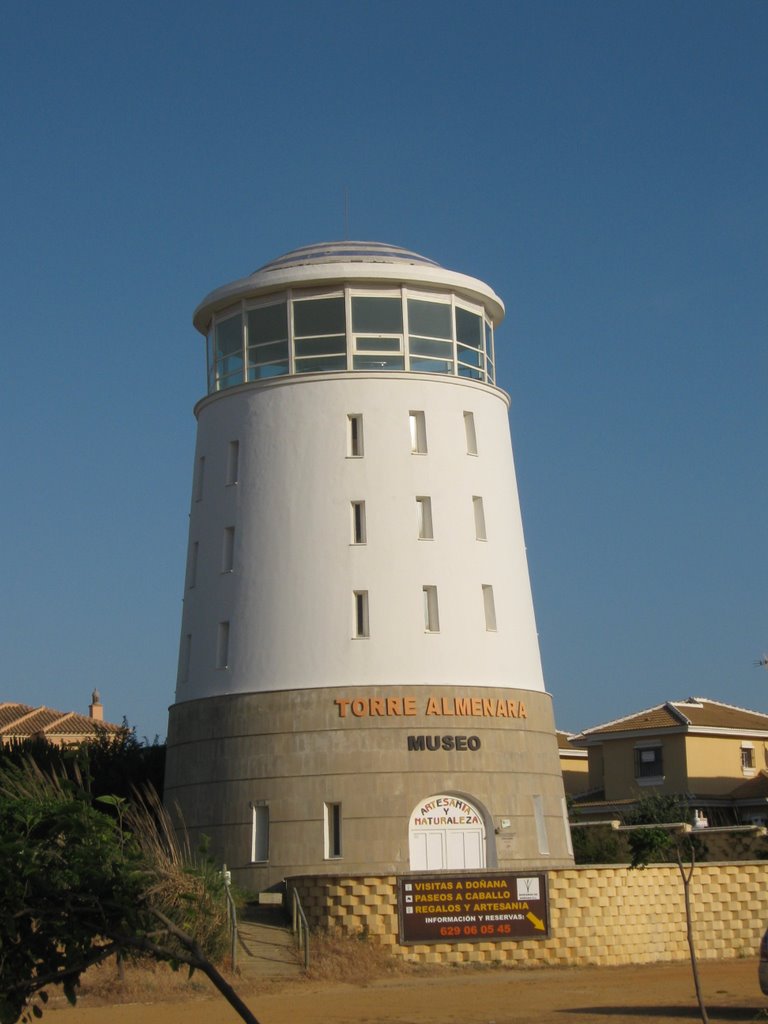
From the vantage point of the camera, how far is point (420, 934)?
3180 centimetres

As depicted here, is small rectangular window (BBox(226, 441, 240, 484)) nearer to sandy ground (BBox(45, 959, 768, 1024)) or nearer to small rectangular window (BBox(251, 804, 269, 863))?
small rectangular window (BBox(251, 804, 269, 863))

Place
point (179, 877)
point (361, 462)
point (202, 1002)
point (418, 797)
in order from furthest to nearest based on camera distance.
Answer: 1. point (361, 462)
2. point (418, 797)
3. point (179, 877)
4. point (202, 1002)

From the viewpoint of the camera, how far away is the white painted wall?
38312mm

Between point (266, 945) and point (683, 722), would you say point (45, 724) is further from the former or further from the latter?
point (266, 945)

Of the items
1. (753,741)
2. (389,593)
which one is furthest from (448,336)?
(753,741)

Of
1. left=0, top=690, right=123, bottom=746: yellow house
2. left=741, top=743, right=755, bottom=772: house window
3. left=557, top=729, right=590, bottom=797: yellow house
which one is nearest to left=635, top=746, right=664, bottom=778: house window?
left=741, top=743, right=755, bottom=772: house window

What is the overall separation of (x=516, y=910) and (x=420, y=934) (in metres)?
2.22

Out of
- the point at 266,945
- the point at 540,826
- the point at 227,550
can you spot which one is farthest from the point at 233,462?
the point at 266,945

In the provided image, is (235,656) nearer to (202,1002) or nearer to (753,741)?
(202,1002)

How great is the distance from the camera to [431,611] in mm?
38938

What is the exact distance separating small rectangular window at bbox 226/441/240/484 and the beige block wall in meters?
12.1

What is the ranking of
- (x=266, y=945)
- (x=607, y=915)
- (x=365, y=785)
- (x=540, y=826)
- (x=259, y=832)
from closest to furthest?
(x=266, y=945)
(x=607, y=915)
(x=365, y=785)
(x=259, y=832)
(x=540, y=826)

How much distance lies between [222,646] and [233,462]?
5380mm

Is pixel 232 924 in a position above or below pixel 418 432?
below
